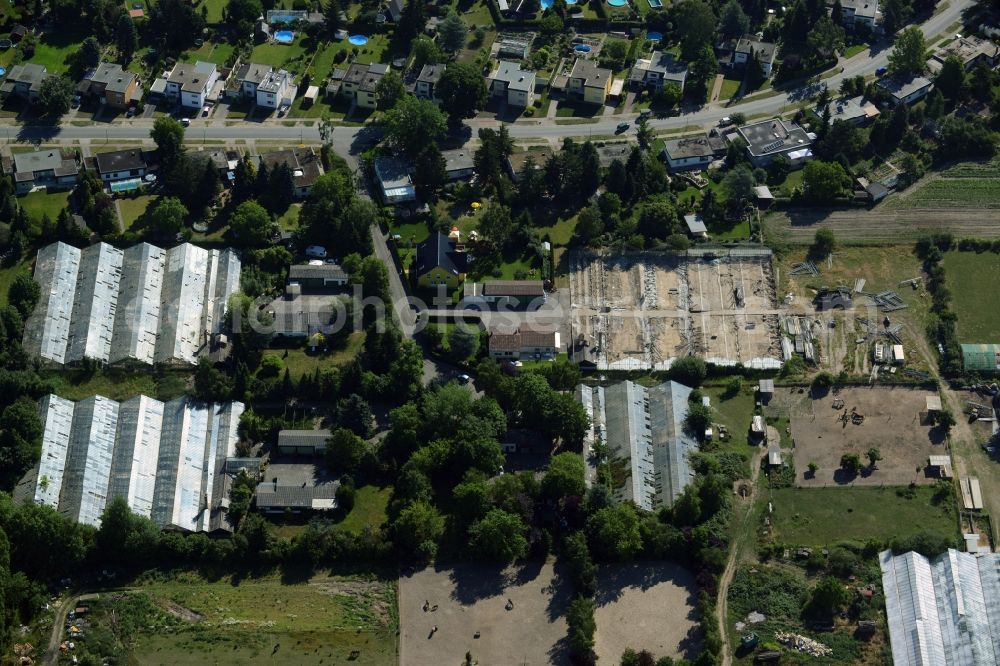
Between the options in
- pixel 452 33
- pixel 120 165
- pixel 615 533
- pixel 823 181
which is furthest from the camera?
pixel 452 33

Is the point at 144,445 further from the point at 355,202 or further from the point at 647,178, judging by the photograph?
the point at 647,178

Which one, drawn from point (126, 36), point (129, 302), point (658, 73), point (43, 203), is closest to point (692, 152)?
point (658, 73)

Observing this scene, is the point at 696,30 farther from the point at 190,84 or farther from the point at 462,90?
the point at 190,84

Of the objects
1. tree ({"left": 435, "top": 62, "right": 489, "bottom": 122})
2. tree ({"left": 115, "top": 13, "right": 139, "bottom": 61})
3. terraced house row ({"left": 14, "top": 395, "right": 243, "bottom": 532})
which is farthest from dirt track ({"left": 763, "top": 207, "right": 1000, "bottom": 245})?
tree ({"left": 115, "top": 13, "right": 139, "bottom": 61})

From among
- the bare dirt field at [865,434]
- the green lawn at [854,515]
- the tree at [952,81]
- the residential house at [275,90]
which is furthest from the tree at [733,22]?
the green lawn at [854,515]

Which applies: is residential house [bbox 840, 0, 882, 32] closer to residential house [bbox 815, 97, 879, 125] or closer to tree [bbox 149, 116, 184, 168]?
residential house [bbox 815, 97, 879, 125]
